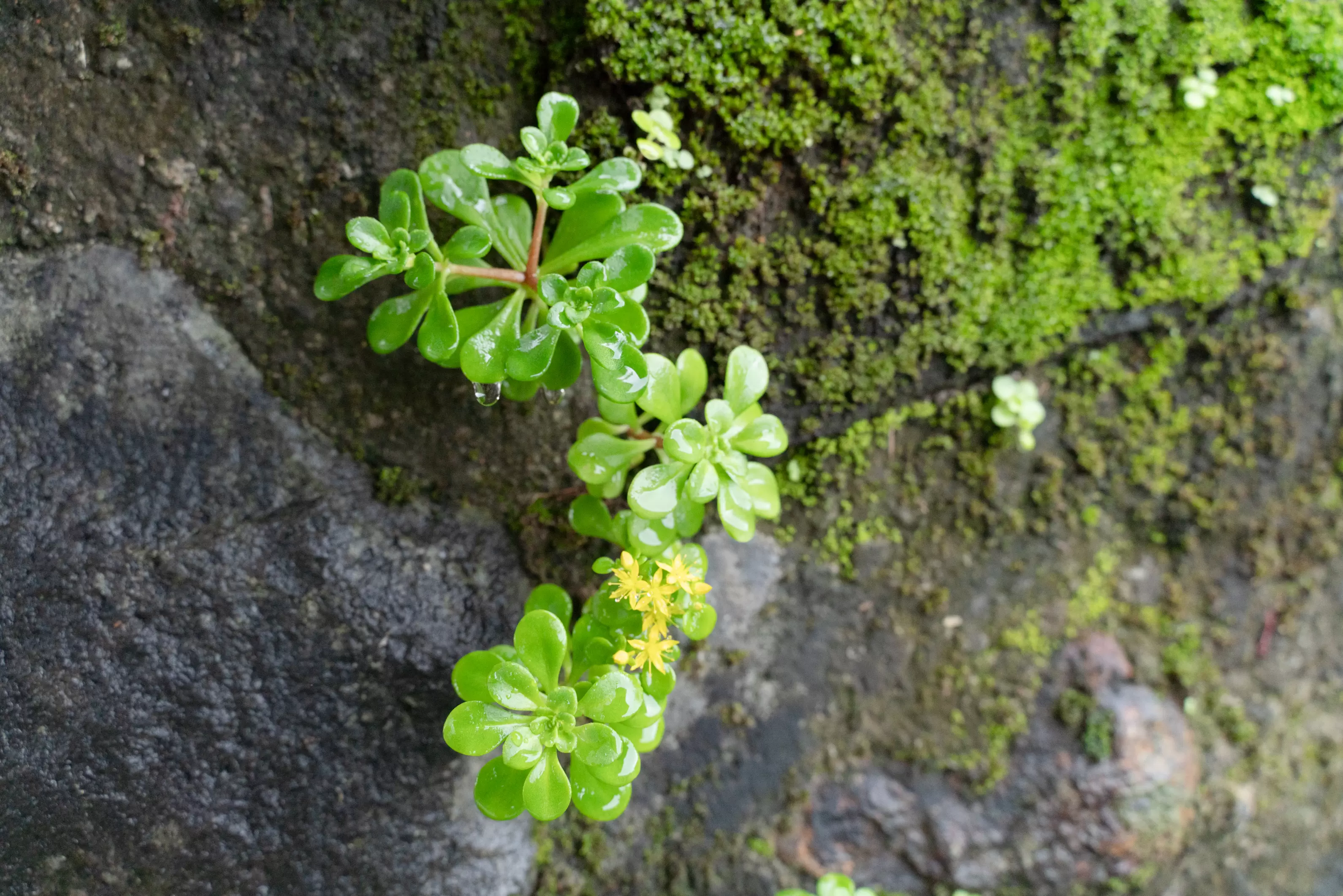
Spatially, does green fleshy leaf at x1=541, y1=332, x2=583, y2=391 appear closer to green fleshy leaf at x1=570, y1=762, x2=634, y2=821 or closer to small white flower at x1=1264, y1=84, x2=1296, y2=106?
green fleshy leaf at x1=570, y1=762, x2=634, y2=821

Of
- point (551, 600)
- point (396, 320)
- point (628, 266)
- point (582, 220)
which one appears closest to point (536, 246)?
point (582, 220)

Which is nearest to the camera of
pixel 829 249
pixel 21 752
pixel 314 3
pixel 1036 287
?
pixel 21 752

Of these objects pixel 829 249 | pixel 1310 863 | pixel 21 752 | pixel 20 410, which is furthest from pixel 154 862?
pixel 1310 863

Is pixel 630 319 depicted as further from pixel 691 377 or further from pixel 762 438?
pixel 762 438

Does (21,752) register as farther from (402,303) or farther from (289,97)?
(289,97)

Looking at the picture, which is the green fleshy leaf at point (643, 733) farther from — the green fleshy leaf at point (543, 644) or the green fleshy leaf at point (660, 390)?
the green fleshy leaf at point (660, 390)

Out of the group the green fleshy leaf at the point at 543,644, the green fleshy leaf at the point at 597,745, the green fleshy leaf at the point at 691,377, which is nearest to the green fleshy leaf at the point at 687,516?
the green fleshy leaf at the point at 691,377
